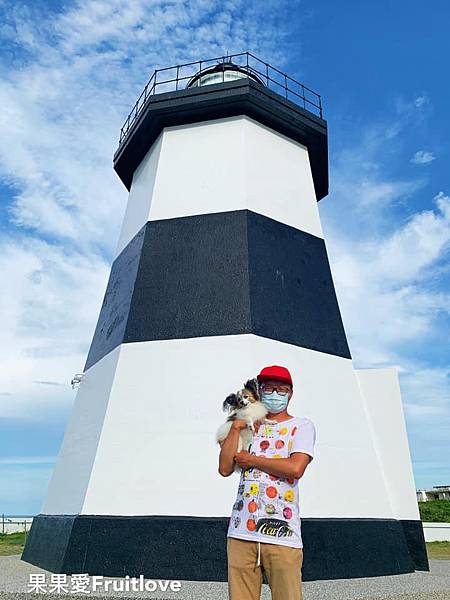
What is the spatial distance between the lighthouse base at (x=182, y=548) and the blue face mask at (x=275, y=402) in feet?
12.4

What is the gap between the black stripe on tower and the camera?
7855mm

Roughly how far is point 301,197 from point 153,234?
2580 mm

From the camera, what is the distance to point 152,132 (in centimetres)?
973

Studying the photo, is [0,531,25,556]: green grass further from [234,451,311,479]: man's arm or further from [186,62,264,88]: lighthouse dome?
[186,62,264,88]: lighthouse dome

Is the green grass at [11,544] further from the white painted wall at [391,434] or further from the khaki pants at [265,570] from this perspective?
the khaki pants at [265,570]

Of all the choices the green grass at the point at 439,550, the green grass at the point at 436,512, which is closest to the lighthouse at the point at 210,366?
the green grass at the point at 439,550

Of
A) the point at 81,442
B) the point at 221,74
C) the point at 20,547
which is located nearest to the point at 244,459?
the point at 81,442

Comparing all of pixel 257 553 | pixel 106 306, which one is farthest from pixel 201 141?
pixel 257 553

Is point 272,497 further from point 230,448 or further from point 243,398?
point 243,398

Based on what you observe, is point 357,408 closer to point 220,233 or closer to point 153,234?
point 220,233

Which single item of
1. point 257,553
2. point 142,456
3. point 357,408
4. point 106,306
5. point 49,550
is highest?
point 106,306

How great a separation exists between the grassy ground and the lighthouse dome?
8938 mm

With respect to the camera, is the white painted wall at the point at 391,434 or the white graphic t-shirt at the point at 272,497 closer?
the white graphic t-shirt at the point at 272,497

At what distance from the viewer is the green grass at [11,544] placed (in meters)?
10.5
